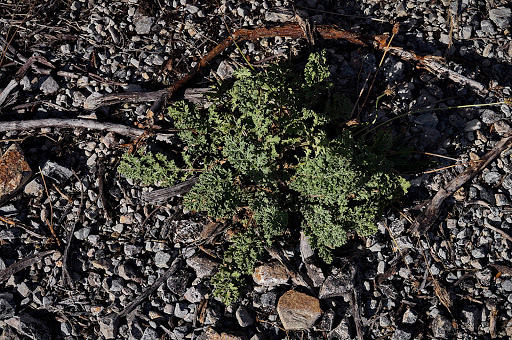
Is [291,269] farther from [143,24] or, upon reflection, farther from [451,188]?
[143,24]

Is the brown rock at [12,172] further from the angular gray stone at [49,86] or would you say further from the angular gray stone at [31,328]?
the angular gray stone at [31,328]

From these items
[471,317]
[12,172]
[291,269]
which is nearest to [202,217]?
[291,269]

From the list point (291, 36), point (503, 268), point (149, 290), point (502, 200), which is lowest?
point (149, 290)

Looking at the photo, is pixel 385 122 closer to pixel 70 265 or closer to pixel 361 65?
pixel 361 65

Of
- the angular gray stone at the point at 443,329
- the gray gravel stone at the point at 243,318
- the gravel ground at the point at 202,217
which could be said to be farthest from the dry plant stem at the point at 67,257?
the angular gray stone at the point at 443,329

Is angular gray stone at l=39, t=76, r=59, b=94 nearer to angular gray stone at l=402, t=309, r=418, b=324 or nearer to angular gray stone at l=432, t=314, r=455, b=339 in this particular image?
angular gray stone at l=402, t=309, r=418, b=324
